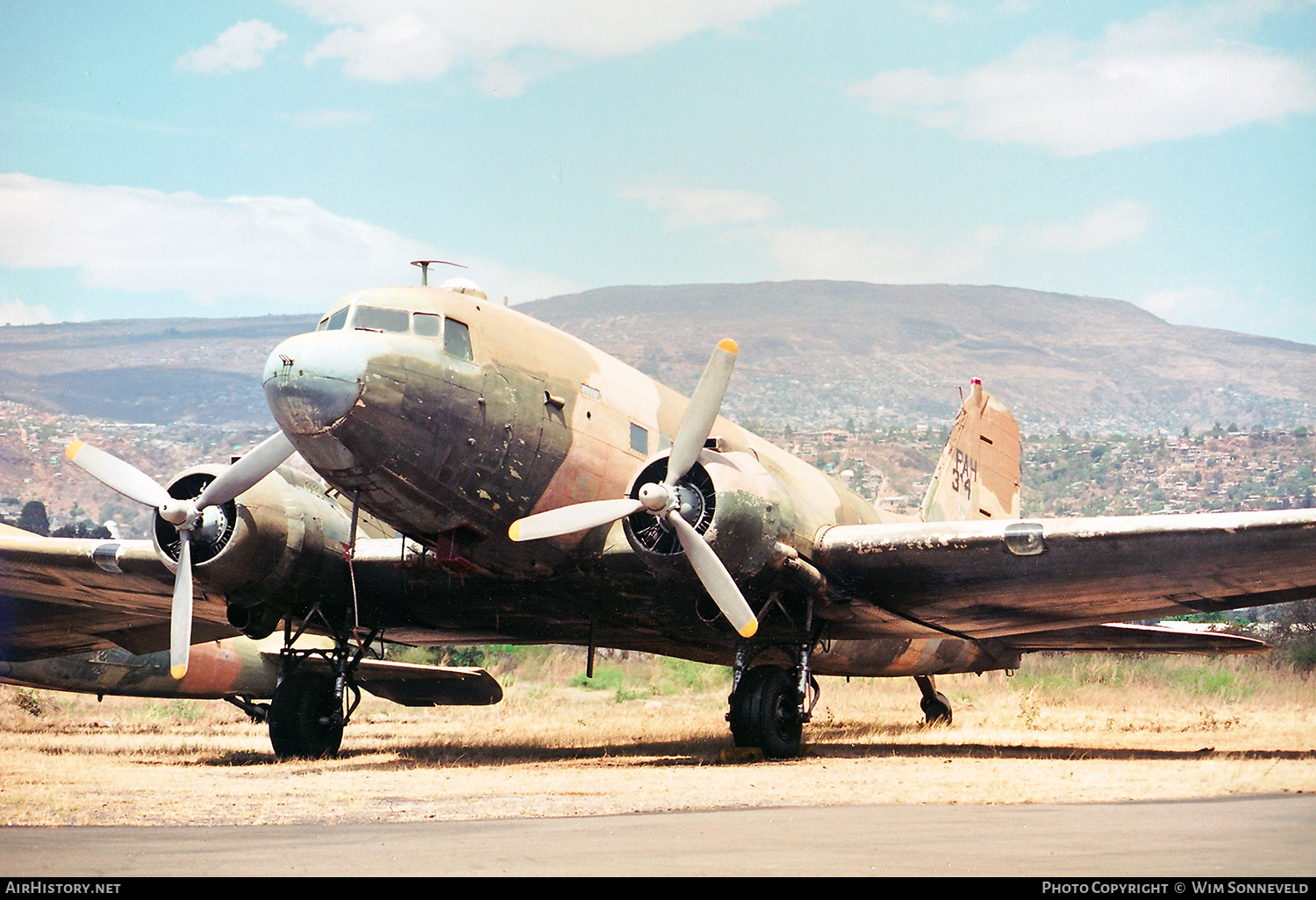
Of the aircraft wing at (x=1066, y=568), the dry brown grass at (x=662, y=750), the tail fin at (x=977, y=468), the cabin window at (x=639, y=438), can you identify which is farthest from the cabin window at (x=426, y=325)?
the tail fin at (x=977, y=468)

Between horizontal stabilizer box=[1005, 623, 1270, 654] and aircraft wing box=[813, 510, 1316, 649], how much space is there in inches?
73.5

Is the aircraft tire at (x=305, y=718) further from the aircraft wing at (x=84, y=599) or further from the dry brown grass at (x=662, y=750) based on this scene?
the aircraft wing at (x=84, y=599)

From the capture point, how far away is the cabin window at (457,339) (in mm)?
14625

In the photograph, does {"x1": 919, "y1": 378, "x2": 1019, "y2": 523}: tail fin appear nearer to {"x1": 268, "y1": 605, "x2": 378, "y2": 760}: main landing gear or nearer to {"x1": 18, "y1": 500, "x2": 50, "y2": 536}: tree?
{"x1": 268, "y1": 605, "x2": 378, "y2": 760}: main landing gear

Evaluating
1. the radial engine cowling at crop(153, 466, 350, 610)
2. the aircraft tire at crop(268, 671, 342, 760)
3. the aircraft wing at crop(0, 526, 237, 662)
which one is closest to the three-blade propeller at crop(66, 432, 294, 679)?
the radial engine cowling at crop(153, 466, 350, 610)

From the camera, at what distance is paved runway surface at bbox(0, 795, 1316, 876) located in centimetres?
711

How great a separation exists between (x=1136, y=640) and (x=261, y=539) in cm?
1230

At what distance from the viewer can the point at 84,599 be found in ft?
63.7

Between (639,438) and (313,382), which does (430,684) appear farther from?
(313,382)

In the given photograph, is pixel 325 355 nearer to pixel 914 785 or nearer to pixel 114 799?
pixel 114 799

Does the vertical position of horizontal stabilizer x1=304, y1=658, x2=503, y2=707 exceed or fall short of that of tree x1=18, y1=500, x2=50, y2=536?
it exceeds it

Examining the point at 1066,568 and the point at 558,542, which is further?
the point at 558,542

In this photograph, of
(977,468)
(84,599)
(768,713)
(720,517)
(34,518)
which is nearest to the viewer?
(720,517)

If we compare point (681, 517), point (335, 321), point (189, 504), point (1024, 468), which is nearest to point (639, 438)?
point (681, 517)
